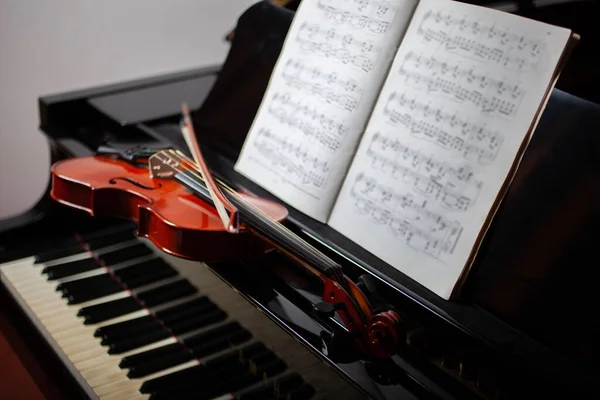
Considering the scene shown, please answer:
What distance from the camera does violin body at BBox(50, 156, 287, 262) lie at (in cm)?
139

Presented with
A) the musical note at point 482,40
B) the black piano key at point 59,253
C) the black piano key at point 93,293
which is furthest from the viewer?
the black piano key at point 59,253

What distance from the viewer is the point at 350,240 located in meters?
1.44

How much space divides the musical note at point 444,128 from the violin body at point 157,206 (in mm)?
306

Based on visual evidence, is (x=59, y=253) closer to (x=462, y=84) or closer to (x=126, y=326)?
(x=126, y=326)

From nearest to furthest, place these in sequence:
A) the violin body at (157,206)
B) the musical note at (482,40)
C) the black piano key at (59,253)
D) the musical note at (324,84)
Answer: the musical note at (482,40), the violin body at (157,206), the musical note at (324,84), the black piano key at (59,253)

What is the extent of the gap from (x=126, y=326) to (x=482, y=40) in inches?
38.1

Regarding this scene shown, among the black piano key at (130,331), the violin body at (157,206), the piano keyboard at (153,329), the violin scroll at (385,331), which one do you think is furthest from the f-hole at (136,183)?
the violin scroll at (385,331)

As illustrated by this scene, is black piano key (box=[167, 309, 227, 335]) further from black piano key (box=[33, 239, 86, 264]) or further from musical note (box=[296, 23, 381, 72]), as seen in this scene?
musical note (box=[296, 23, 381, 72])

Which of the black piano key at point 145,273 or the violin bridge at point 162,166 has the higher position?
the violin bridge at point 162,166

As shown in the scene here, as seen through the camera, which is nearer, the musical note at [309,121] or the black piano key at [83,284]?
the musical note at [309,121]

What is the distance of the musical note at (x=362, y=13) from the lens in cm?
148

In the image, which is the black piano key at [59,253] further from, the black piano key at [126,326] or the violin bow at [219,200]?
the violin bow at [219,200]

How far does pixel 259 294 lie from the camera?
1.37 metres

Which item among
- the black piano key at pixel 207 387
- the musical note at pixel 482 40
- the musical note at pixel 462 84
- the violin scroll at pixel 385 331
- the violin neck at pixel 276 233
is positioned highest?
the musical note at pixel 482 40
